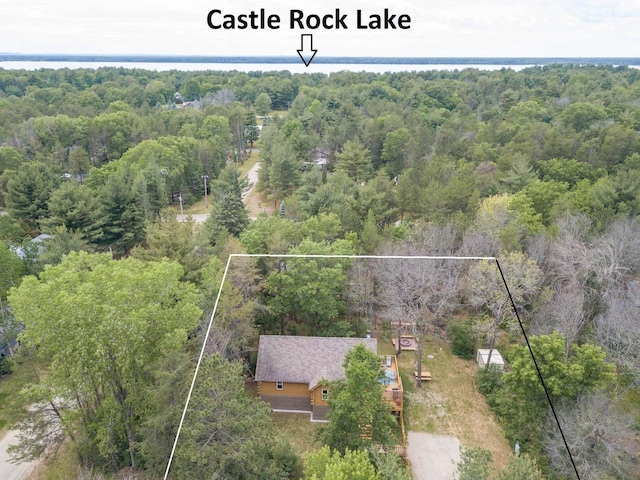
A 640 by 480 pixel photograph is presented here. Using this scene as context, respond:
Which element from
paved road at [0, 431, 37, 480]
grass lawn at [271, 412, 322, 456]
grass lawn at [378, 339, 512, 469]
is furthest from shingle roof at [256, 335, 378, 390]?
paved road at [0, 431, 37, 480]

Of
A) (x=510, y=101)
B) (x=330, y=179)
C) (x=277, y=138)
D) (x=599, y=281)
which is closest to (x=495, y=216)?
(x=599, y=281)

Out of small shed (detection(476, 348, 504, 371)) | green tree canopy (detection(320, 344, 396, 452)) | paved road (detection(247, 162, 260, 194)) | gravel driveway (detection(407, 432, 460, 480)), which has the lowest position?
small shed (detection(476, 348, 504, 371))

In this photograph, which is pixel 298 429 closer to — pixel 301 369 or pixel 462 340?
pixel 301 369

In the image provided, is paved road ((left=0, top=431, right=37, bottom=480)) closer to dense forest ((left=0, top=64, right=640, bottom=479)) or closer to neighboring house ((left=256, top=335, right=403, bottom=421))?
dense forest ((left=0, top=64, right=640, bottom=479))

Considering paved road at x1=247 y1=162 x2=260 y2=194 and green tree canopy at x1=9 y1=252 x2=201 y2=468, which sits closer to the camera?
green tree canopy at x1=9 y1=252 x2=201 y2=468

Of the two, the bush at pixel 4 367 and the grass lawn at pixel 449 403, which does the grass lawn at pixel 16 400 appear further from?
the grass lawn at pixel 449 403

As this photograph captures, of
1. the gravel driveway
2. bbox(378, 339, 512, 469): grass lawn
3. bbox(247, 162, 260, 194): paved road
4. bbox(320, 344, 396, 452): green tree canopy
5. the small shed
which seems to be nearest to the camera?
bbox(320, 344, 396, 452): green tree canopy

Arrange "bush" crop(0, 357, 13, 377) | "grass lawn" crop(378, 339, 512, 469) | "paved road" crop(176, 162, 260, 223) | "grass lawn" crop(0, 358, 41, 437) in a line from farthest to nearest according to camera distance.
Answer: "paved road" crop(176, 162, 260, 223), "bush" crop(0, 357, 13, 377), "grass lawn" crop(378, 339, 512, 469), "grass lawn" crop(0, 358, 41, 437)

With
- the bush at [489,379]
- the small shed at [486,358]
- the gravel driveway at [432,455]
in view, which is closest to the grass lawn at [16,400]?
the gravel driveway at [432,455]
